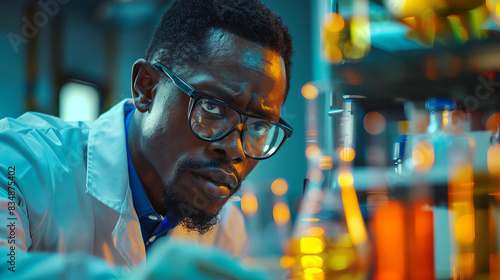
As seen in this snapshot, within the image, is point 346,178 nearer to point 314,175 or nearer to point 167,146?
point 314,175

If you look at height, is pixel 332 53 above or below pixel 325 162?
above

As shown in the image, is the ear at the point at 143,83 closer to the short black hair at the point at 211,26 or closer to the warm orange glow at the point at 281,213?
the short black hair at the point at 211,26

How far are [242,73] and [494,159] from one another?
377mm

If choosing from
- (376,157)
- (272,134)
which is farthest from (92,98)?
(376,157)

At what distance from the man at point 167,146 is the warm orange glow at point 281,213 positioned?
63 millimetres

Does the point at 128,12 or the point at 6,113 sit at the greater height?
the point at 128,12

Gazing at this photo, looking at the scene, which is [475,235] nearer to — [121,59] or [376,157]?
[376,157]

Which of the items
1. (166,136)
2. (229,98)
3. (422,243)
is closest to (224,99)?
(229,98)

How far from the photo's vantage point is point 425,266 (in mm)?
546

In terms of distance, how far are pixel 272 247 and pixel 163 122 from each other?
0.22m

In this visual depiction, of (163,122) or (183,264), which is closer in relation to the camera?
(183,264)

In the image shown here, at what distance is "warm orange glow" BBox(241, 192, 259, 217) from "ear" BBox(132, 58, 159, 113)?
0.62 feet

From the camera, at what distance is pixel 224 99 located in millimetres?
480

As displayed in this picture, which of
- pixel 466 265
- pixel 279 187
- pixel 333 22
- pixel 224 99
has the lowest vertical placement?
pixel 466 265
